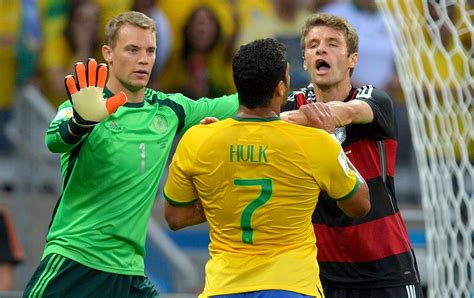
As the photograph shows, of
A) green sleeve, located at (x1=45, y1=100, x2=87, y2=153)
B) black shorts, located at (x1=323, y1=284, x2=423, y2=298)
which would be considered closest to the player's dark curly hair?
green sleeve, located at (x1=45, y1=100, x2=87, y2=153)

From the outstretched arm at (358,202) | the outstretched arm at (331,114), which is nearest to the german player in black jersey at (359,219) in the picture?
the outstretched arm at (331,114)

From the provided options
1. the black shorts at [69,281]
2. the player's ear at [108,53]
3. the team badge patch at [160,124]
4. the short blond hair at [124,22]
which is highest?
the short blond hair at [124,22]

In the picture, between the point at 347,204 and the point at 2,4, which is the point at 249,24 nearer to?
the point at 2,4

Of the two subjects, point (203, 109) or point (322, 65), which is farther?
point (203, 109)

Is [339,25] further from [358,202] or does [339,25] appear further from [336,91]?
[358,202]

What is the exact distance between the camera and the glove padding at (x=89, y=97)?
14.8ft

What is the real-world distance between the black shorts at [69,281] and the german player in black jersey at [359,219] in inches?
40.8

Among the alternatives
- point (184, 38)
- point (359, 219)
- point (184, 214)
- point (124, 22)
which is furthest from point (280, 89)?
point (184, 38)

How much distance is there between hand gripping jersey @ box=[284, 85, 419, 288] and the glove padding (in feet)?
Result: 3.42

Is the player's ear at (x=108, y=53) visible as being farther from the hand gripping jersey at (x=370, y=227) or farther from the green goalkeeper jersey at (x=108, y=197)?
the hand gripping jersey at (x=370, y=227)

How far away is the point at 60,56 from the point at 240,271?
6.51m

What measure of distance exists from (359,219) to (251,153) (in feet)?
3.24

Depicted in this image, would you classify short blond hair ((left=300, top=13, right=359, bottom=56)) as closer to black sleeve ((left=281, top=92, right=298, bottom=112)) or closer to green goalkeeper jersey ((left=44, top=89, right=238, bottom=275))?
black sleeve ((left=281, top=92, right=298, bottom=112))

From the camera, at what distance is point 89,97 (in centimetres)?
452
